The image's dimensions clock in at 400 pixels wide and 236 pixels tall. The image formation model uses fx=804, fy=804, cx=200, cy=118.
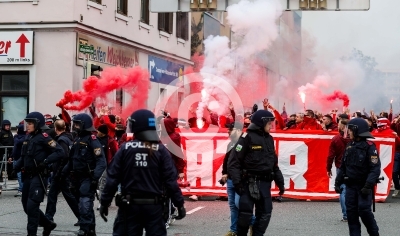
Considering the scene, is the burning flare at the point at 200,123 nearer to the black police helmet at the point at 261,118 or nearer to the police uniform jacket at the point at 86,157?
→ the police uniform jacket at the point at 86,157

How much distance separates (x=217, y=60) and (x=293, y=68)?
11.1 meters

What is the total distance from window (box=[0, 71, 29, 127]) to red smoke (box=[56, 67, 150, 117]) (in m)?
3.36

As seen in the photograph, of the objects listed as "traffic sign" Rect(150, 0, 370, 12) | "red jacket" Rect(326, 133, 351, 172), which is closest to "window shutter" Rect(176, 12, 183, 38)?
"traffic sign" Rect(150, 0, 370, 12)

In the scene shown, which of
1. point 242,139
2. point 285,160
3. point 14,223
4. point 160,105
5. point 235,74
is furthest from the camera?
point 160,105

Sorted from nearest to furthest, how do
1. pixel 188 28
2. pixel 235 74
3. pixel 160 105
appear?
pixel 235 74, pixel 160 105, pixel 188 28

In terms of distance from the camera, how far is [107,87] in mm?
20125

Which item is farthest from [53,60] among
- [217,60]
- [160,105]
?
[160,105]

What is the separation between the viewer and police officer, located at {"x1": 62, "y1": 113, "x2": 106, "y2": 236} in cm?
1100

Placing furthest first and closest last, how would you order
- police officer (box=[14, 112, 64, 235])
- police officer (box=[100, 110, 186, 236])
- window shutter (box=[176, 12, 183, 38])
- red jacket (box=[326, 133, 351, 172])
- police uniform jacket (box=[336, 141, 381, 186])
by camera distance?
1. window shutter (box=[176, 12, 183, 38])
2. red jacket (box=[326, 133, 351, 172])
3. police officer (box=[14, 112, 64, 235])
4. police uniform jacket (box=[336, 141, 381, 186])
5. police officer (box=[100, 110, 186, 236])

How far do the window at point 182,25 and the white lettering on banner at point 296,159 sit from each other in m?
18.4

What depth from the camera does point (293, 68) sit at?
118 feet

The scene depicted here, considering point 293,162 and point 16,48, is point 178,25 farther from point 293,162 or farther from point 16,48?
point 293,162

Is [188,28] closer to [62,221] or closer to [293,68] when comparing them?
[293,68]

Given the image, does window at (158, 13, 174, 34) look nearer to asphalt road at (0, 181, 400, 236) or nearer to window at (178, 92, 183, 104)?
window at (178, 92, 183, 104)
